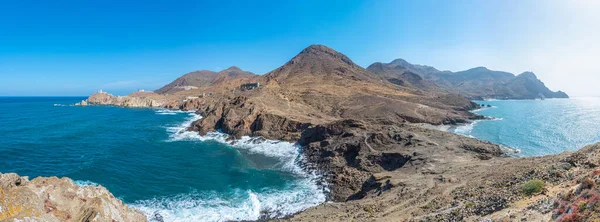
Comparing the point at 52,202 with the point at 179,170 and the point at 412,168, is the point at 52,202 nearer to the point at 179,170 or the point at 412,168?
the point at 179,170

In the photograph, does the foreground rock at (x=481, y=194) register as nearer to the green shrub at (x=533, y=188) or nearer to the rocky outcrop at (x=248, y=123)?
the green shrub at (x=533, y=188)

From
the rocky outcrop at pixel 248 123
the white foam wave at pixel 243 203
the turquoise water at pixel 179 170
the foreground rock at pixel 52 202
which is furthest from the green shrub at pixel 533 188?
the rocky outcrop at pixel 248 123

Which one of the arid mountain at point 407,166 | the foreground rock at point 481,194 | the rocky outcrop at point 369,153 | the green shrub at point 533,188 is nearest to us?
the foreground rock at point 481,194

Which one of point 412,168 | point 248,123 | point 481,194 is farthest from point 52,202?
point 248,123

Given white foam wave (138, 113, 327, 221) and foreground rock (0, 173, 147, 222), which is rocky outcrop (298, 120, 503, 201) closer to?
white foam wave (138, 113, 327, 221)

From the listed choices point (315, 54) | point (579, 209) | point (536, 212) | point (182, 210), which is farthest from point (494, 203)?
point (315, 54)
